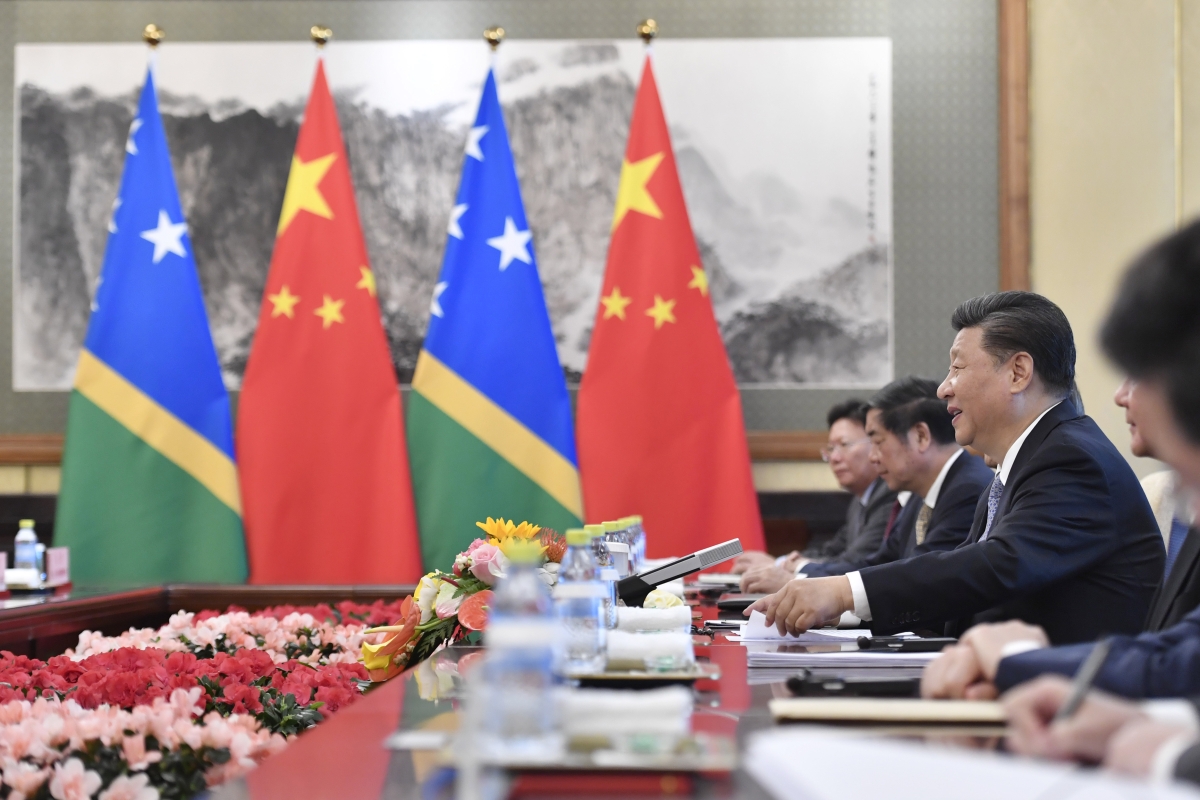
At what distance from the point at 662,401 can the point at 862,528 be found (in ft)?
3.47

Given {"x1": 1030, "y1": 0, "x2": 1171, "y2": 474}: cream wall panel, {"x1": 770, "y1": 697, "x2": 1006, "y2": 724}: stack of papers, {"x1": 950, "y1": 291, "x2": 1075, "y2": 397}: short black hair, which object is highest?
{"x1": 1030, "y1": 0, "x2": 1171, "y2": 474}: cream wall panel

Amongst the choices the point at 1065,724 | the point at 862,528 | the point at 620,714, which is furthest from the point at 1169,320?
the point at 862,528

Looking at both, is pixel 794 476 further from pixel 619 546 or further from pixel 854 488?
pixel 619 546

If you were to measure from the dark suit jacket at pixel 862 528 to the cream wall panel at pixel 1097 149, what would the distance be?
92 cm

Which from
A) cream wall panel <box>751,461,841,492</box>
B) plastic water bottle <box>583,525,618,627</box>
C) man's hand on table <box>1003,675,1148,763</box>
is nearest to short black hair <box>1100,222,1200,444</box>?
man's hand on table <box>1003,675,1148,763</box>

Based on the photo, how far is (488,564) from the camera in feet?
Answer: 7.20

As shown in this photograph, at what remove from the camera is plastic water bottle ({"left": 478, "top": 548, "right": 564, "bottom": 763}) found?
0.96 metres

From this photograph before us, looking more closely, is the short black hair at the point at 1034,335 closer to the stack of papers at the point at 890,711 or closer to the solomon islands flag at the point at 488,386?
the stack of papers at the point at 890,711

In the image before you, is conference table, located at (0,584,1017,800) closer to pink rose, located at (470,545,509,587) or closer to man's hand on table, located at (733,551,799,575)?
pink rose, located at (470,545,509,587)

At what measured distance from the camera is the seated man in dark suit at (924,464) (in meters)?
3.48

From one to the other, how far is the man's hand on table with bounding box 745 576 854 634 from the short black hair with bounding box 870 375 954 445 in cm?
183

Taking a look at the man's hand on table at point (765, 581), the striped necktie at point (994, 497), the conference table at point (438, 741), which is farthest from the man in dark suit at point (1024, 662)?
the man's hand on table at point (765, 581)

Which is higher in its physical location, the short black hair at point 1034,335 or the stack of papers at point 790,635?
the short black hair at point 1034,335

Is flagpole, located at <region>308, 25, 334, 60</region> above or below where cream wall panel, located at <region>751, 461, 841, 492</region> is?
above
